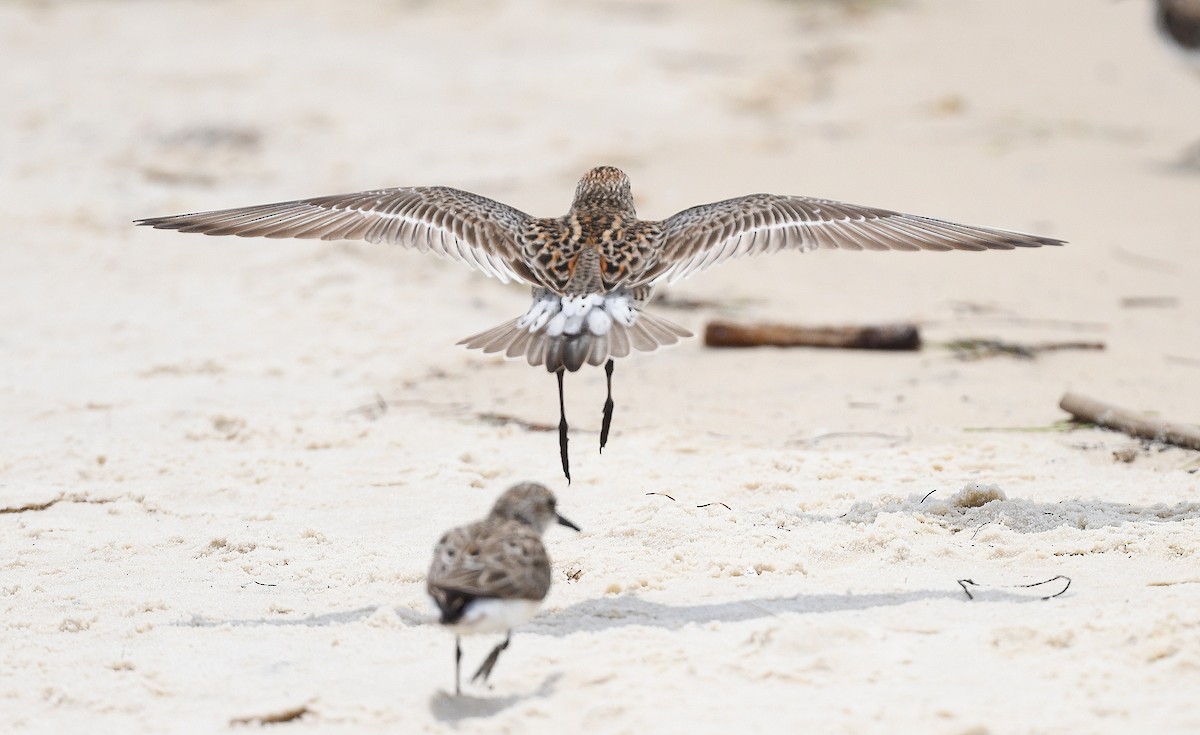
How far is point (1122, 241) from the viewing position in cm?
989

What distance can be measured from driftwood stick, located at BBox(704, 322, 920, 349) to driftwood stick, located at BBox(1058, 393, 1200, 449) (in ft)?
3.72

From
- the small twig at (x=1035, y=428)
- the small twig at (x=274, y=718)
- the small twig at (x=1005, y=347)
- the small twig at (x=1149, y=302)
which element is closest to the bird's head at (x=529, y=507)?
the small twig at (x=274, y=718)

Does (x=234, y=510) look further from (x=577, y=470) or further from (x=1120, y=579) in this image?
(x=1120, y=579)

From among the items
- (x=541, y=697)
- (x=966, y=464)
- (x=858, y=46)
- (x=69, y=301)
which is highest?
(x=858, y=46)

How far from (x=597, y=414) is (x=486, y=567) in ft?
9.86

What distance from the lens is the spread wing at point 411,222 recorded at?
627 centimetres

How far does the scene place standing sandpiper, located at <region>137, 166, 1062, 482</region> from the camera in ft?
18.7

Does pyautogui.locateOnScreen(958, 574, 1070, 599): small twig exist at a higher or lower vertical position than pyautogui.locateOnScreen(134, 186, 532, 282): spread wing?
lower

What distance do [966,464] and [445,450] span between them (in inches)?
90.0

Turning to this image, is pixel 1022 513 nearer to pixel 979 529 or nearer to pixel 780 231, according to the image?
pixel 979 529

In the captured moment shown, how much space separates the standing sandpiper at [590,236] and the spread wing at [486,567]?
4.31 ft

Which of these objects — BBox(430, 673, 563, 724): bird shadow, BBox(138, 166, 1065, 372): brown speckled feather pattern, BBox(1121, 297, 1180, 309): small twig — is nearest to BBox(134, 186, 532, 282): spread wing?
BBox(138, 166, 1065, 372): brown speckled feather pattern

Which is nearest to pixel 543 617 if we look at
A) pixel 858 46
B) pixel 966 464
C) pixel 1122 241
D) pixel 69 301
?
pixel 966 464

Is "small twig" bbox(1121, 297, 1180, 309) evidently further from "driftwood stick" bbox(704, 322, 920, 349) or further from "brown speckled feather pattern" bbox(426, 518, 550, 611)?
"brown speckled feather pattern" bbox(426, 518, 550, 611)
